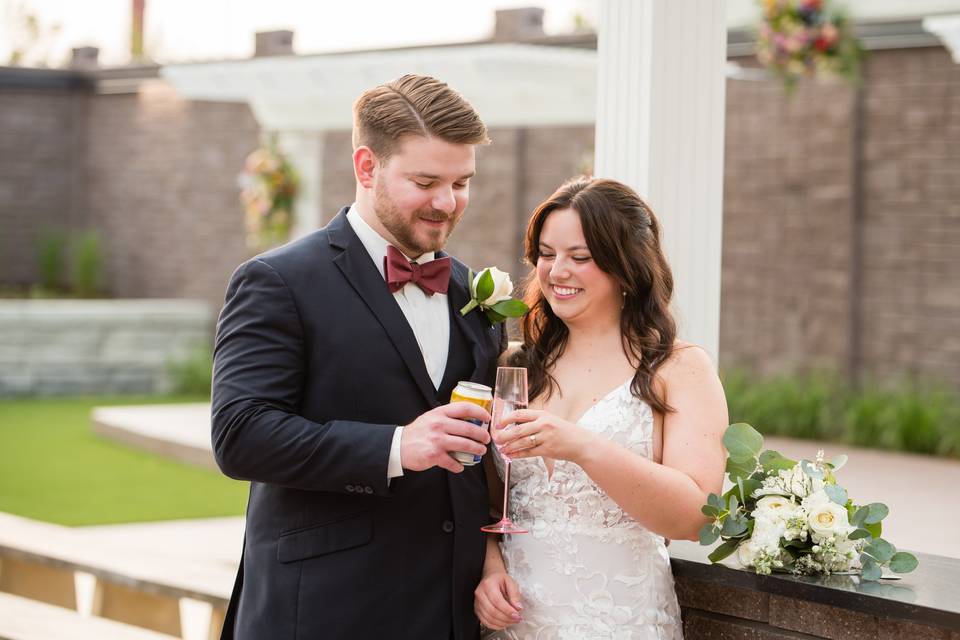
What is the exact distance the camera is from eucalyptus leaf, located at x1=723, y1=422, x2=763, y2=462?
3156mm

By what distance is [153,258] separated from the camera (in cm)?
1792

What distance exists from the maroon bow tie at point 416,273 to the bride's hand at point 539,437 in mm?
485

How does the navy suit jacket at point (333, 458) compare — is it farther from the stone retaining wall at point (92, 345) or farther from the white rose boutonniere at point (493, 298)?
the stone retaining wall at point (92, 345)

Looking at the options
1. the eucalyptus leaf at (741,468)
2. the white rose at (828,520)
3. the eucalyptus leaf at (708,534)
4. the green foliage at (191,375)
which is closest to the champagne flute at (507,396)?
the eucalyptus leaf at (708,534)

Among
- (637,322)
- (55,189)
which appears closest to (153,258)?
(55,189)

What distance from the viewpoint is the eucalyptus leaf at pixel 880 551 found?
123 inches

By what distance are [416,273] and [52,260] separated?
1632 centimetres

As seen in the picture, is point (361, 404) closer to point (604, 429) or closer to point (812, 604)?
point (604, 429)

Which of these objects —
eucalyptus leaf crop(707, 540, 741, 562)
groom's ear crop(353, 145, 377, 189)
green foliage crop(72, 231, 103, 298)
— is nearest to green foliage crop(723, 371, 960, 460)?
eucalyptus leaf crop(707, 540, 741, 562)

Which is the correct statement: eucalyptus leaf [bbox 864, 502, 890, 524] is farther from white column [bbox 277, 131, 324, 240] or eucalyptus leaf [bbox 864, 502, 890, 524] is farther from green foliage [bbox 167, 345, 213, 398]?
green foliage [bbox 167, 345, 213, 398]

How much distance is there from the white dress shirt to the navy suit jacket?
1.3 inches

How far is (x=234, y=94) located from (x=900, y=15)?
6.11 m

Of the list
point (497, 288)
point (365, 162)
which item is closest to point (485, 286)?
point (497, 288)

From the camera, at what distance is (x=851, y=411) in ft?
32.8
